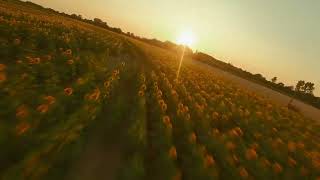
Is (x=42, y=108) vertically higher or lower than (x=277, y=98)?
higher

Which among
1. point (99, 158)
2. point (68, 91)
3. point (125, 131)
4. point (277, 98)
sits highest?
point (68, 91)

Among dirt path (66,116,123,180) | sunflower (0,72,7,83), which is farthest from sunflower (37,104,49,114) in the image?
sunflower (0,72,7,83)

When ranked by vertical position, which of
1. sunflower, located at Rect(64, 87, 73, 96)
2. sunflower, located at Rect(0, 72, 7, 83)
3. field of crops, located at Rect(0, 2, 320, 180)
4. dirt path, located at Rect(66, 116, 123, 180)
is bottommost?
dirt path, located at Rect(66, 116, 123, 180)

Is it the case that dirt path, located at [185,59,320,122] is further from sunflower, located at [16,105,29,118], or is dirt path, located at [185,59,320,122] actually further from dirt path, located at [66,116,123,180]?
sunflower, located at [16,105,29,118]

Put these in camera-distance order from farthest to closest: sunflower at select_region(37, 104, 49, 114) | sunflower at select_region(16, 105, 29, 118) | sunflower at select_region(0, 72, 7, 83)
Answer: sunflower at select_region(0, 72, 7, 83), sunflower at select_region(37, 104, 49, 114), sunflower at select_region(16, 105, 29, 118)

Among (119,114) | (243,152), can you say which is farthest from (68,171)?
(243,152)

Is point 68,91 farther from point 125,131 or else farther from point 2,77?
point 125,131

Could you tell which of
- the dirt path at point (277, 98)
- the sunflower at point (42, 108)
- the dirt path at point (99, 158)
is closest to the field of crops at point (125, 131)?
the sunflower at point (42, 108)

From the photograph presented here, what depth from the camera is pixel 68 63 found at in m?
10.6

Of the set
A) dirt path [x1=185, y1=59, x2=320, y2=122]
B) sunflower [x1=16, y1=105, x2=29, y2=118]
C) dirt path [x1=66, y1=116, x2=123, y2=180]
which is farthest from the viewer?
dirt path [x1=185, y1=59, x2=320, y2=122]

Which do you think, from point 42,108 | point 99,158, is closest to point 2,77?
point 42,108

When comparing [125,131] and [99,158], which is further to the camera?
[125,131]

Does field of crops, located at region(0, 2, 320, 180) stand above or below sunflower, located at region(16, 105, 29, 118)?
below

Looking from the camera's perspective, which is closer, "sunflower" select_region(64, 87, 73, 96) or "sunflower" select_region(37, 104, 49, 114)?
"sunflower" select_region(37, 104, 49, 114)
